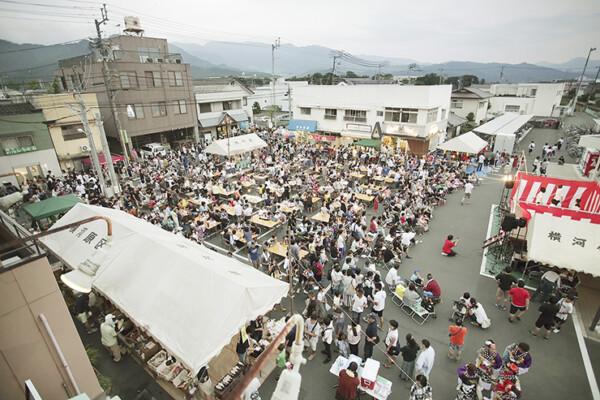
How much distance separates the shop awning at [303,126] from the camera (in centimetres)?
3419

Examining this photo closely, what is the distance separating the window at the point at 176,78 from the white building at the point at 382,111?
549 inches

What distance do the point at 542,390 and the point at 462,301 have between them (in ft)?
8.54

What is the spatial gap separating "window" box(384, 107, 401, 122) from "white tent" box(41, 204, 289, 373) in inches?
1033

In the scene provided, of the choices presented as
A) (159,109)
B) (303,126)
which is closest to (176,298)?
(303,126)

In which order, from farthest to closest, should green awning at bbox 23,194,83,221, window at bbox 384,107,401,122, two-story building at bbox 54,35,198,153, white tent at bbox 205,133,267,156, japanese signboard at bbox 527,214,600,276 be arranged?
window at bbox 384,107,401,122 < two-story building at bbox 54,35,198,153 < white tent at bbox 205,133,267,156 < green awning at bbox 23,194,83,221 < japanese signboard at bbox 527,214,600,276

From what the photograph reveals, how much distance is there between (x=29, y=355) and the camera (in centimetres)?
445

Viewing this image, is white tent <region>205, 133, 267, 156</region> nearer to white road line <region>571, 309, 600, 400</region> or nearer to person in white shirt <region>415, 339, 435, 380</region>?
person in white shirt <region>415, 339, 435, 380</region>

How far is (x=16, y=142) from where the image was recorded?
69.4 feet

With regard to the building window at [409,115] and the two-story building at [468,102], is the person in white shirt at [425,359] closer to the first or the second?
the building window at [409,115]

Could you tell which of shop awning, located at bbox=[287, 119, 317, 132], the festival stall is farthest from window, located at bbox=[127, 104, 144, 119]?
the festival stall

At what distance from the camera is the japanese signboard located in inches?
342

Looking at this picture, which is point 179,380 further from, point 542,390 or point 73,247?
point 542,390

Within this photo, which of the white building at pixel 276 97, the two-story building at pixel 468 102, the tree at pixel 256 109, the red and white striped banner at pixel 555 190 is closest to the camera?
the red and white striped banner at pixel 555 190

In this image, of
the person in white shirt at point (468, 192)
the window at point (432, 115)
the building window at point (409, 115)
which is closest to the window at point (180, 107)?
the building window at point (409, 115)
